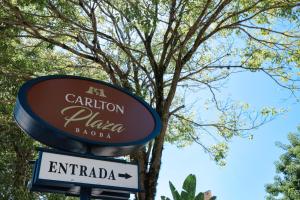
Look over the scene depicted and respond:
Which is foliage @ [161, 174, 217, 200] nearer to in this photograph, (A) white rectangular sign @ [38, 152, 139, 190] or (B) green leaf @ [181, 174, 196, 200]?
(B) green leaf @ [181, 174, 196, 200]

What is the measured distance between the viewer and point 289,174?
86.9ft

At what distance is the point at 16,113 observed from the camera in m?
6.34

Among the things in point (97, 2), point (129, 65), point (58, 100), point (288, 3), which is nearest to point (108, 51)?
point (129, 65)

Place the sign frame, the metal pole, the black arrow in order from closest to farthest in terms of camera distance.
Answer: the sign frame < the metal pole < the black arrow

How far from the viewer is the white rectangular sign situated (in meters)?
6.09

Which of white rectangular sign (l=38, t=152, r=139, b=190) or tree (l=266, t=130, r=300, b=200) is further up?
tree (l=266, t=130, r=300, b=200)

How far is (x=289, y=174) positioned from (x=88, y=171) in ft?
73.9

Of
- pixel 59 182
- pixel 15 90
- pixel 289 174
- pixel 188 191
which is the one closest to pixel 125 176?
pixel 59 182

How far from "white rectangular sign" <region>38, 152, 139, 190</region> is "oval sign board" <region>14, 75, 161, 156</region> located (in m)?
0.27

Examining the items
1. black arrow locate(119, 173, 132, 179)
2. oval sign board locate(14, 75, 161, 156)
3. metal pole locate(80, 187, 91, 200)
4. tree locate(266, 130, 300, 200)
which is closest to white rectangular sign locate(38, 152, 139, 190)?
black arrow locate(119, 173, 132, 179)

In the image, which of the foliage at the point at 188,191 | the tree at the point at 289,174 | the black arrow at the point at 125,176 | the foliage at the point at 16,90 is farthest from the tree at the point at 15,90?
the tree at the point at 289,174

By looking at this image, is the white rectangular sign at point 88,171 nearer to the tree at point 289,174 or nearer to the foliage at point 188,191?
the foliage at point 188,191

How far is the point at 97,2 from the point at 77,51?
169cm

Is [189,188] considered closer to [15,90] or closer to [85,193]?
[85,193]
